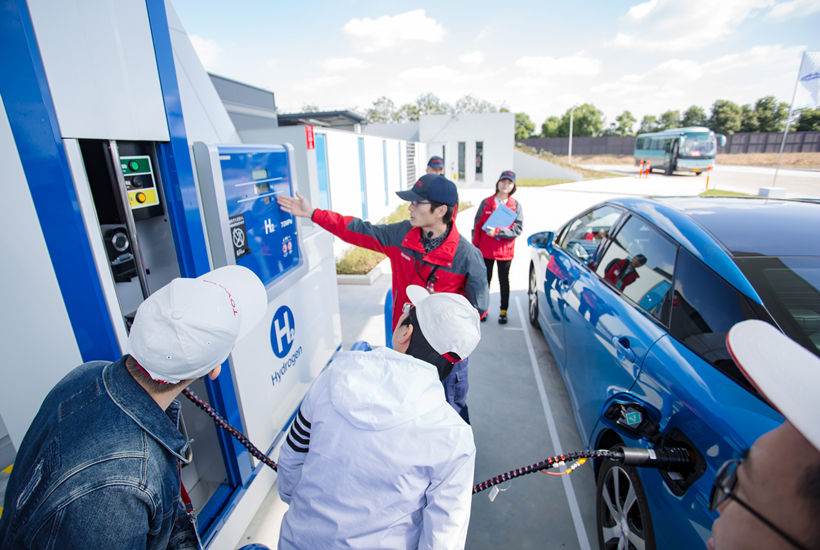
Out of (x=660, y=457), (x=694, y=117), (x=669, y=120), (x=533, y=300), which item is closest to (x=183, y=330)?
(x=660, y=457)

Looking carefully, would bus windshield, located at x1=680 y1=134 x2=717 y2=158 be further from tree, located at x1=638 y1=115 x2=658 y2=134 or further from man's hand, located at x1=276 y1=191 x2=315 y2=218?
tree, located at x1=638 y1=115 x2=658 y2=134

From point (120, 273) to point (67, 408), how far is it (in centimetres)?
82

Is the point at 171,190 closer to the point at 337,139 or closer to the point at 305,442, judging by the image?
the point at 305,442

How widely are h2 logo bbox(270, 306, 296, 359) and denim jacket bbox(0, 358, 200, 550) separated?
1.51m

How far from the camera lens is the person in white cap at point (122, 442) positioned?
98 cm

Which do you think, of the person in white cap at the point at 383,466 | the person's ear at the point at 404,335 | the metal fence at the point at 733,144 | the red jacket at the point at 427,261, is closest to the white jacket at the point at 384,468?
the person in white cap at the point at 383,466

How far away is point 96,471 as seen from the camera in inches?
39.3

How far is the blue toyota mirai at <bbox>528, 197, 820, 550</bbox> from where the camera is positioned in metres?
1.46

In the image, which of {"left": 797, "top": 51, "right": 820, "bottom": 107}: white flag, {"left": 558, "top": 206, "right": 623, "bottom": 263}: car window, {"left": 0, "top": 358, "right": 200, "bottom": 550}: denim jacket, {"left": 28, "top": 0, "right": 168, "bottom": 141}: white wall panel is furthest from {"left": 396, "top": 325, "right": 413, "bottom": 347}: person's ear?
{"left": 797, "top": 51, "right": 820, "bottom": 107}: white flag

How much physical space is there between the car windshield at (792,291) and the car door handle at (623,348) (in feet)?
1.88

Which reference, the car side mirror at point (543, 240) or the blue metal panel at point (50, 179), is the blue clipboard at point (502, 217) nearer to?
the car side mirror at point (543, 240)

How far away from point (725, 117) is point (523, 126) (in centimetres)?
2262

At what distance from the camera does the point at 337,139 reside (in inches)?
325

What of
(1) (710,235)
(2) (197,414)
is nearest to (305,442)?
(2) (197,414)
